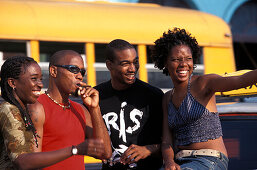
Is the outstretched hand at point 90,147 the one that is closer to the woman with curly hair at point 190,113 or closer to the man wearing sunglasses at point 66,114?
the man wearing sunglasses at point 66,114

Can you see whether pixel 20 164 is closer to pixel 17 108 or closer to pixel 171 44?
pixel 17 108

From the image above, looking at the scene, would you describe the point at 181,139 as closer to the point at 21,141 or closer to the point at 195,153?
the point at 195,153

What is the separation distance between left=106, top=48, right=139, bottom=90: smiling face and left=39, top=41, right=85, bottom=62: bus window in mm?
3498

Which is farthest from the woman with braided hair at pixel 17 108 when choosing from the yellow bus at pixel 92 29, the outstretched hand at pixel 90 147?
the yellow bus at pixel 92 29

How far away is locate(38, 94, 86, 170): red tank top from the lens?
318 cm

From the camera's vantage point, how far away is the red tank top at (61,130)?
3.18 m

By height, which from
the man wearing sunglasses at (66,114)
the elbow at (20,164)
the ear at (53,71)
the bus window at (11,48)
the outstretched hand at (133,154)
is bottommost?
the outstretched hand at (133,154)

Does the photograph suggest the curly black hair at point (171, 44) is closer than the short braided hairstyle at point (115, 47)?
Yes

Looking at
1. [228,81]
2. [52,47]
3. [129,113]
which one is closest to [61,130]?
[129,113]

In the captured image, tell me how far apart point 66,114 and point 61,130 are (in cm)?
17

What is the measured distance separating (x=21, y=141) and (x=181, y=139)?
1256 mm

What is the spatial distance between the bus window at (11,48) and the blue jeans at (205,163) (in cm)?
434

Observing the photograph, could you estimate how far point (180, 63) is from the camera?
11.8ft

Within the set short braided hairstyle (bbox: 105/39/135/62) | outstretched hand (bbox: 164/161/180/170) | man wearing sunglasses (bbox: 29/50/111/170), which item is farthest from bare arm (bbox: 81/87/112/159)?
short braided hairstyle (bbox: 105/39/135/62)
